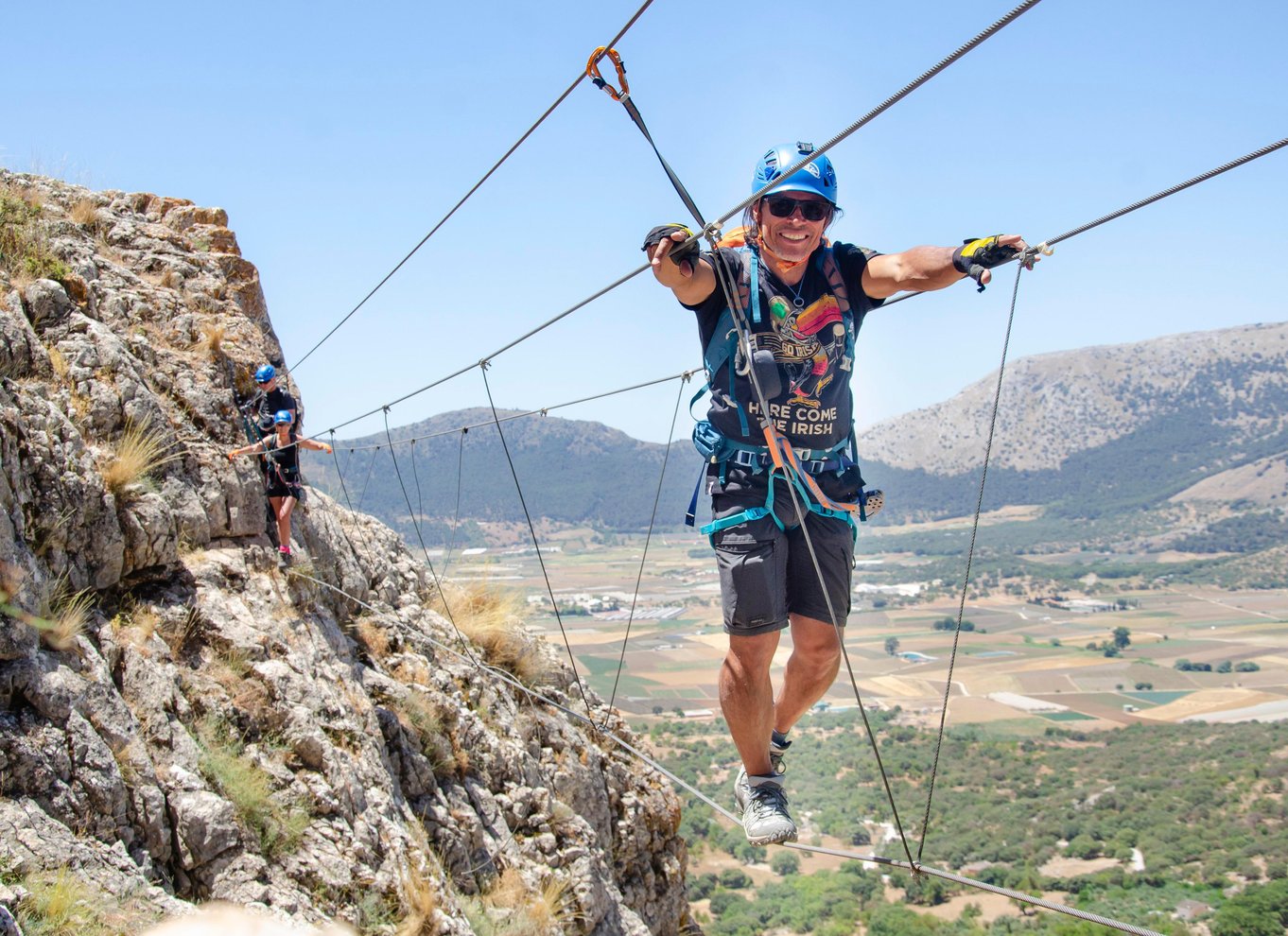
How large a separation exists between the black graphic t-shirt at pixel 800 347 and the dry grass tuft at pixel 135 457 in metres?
4.07

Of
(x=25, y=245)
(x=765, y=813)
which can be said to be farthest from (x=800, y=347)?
(x=25, y=245)

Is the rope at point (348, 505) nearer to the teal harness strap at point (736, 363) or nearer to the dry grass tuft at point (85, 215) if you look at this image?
the dry grass tuft at point (85, 215)

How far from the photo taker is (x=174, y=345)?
8.42 meters

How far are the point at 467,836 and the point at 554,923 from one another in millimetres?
906

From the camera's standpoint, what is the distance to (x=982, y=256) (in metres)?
3.56

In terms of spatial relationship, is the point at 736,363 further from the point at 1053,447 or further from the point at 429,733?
the point at 1053,447

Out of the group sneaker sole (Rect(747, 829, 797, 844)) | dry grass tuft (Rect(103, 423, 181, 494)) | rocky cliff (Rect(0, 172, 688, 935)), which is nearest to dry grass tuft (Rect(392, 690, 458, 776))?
rocky cliff (Rect(0, 172, 688, 935))

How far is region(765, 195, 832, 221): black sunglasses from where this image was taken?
4000 millimetres

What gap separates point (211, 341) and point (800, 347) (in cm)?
642

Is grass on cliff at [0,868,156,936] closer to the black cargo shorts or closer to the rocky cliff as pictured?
the rocky cliff

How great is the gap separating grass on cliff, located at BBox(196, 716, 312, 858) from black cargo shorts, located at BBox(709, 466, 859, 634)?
2670 mm

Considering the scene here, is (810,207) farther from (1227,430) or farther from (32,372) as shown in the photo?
(1227,430)

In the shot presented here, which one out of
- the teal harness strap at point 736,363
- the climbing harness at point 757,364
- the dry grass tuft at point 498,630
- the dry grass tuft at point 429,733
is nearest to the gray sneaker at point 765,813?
the climbing harness at point 757,364

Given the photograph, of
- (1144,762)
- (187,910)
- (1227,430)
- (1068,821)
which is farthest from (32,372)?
(1227,430)
